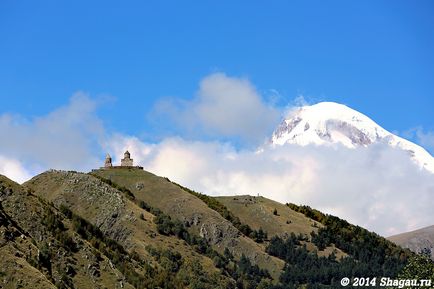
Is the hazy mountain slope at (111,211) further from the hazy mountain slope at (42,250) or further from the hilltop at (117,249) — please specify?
the hazy mountain slope at (42,250)

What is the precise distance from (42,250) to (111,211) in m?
64.6

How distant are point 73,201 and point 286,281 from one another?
59695 millimetres

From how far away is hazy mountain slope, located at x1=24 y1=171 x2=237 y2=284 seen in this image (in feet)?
556

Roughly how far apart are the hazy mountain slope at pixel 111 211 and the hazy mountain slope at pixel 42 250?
Answer: 33.2 metres

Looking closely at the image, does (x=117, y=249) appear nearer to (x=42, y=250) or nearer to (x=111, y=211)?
(x=42, y=250)

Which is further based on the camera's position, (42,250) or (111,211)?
(111,211)

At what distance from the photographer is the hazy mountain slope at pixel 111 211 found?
169 m

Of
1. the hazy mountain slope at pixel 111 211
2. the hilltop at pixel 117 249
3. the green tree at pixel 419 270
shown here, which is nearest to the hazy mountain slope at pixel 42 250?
the hilltop at pixel 117 249

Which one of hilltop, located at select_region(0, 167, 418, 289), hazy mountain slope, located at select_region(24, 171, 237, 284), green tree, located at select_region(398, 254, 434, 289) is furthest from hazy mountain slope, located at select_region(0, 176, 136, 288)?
green tree, located at select_region(398, 254, 434, 289)

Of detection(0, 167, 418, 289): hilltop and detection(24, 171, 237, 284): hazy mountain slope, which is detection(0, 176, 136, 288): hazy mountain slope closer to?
detection(0, 167, 418, 289): hilltop

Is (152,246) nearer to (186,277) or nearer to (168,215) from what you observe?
(186,277)

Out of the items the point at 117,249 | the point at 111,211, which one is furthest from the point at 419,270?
the point at 111,211

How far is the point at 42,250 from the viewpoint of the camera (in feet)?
373

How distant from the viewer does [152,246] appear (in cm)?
16662
